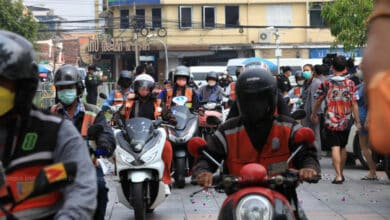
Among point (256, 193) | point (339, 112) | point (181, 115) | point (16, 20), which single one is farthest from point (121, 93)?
point (16, 20)

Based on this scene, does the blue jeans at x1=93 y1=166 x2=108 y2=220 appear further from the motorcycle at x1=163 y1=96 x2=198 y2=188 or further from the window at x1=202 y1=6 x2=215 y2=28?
the window at x1=202 y1=6 x2=215 y2=28

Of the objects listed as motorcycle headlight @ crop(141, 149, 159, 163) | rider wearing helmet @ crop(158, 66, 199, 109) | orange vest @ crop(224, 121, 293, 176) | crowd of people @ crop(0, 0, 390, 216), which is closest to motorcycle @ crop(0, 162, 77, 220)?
crowd of people @ crop(0, 0, 390, 216)

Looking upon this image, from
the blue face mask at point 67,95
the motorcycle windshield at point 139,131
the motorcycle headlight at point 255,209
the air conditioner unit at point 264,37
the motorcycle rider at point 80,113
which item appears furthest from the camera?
the air conditioner unit at point 264,37

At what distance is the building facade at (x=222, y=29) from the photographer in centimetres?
5131

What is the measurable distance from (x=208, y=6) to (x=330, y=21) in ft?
101

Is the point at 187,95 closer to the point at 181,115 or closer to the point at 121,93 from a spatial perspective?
the point at 181,115

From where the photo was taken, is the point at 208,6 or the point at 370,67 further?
the point at 208,6

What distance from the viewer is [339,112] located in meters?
11.0

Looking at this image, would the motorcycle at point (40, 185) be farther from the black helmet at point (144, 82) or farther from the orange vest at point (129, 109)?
the orange vest at point (129, 109)

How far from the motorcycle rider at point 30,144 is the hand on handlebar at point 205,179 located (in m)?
1.82

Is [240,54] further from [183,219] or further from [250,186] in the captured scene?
[250,186]

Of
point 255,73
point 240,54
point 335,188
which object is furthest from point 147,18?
point 255,73

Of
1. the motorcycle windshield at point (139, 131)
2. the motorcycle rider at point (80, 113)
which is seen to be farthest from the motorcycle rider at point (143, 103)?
the motorcycle rider at point (80, 113)

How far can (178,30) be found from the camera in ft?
170
